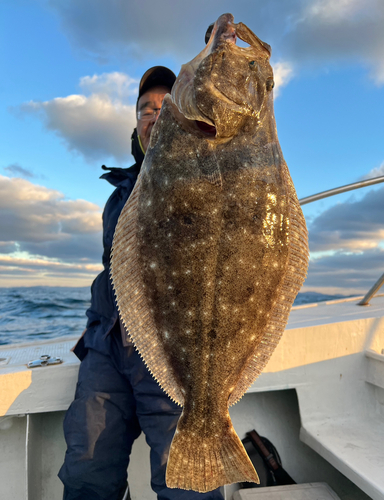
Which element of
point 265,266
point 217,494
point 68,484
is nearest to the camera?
point 265,266

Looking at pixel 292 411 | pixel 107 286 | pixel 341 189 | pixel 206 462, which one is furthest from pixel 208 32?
pixel 292 411

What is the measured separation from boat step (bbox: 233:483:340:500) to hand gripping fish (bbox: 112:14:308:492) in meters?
1.39

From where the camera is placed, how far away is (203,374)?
5.52ft

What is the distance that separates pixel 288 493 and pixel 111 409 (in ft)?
5.26

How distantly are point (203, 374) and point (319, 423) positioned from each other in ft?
6.99

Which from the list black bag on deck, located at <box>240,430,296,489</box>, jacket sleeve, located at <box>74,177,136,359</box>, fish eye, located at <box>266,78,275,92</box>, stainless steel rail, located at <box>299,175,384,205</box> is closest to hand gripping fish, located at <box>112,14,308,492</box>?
fish eye, located at <box>266,78,275,92</box>

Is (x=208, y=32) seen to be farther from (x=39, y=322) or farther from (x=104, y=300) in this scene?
(x=39, y=322)

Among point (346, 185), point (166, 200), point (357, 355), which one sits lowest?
point (357, 355)

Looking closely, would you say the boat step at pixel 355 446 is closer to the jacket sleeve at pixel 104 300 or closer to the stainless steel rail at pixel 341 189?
the jacket sleeve at pixel 104 300

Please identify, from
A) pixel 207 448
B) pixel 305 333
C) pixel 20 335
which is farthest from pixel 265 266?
pixel 20 335

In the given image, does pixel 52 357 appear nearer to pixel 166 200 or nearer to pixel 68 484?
pixel 68 484

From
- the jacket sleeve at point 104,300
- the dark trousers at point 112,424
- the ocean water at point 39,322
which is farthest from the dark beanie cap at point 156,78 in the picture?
the ocean water at point 39,322

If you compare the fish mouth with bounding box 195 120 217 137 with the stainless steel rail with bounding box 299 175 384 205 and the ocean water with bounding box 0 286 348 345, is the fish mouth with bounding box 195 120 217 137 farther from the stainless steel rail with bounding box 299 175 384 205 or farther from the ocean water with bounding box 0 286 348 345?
the ocean water with bounding box 0 286 348 345

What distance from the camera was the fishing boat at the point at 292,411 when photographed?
2.82 metres
